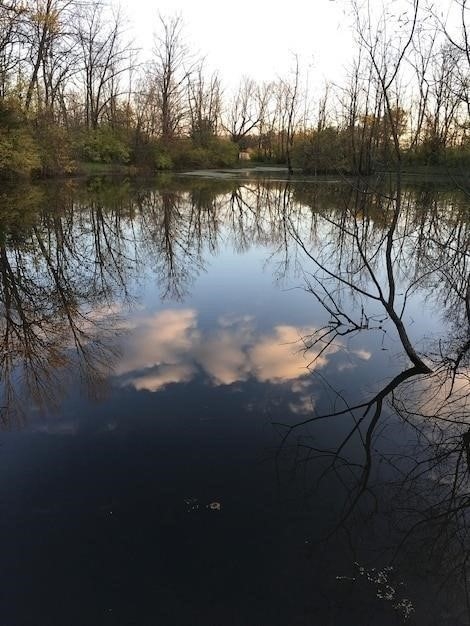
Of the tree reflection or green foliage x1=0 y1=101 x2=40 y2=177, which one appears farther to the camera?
green foliage x1=0 y1=101 x2=40 y2=177

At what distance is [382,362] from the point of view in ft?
17.1

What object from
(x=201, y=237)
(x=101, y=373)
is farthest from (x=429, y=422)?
(x=201, y=237)

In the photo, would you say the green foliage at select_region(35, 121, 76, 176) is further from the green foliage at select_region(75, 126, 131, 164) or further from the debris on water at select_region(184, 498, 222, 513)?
the debris on water at select_region(184, 498, 222, 513)

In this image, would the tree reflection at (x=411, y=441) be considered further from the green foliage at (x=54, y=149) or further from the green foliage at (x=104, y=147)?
the green foliage at (x=104, y=147)

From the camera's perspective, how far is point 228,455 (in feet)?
11.4

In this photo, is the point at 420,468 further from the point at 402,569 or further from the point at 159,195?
the point at 159,195

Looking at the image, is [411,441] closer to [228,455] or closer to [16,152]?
[228,455]

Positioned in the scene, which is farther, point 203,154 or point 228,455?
point 203,154

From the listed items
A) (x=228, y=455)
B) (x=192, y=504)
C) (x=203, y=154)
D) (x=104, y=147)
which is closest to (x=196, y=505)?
(x=192, y=504)

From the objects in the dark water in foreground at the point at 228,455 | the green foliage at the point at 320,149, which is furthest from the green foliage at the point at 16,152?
the green foliage at the point at 320,149

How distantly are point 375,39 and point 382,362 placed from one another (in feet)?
12.0

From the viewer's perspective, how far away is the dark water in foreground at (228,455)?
2.35 meters

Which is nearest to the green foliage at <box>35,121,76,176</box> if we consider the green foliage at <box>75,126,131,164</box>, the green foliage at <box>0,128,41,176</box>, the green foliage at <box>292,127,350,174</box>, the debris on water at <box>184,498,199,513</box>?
the green foliage at <box>0,128,41,176</box>

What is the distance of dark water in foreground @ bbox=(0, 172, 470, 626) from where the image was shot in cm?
235
